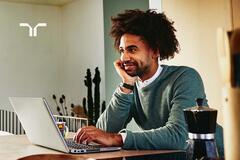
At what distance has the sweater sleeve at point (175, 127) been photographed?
4.80ft

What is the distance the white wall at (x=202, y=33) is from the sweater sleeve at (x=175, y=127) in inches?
14.1

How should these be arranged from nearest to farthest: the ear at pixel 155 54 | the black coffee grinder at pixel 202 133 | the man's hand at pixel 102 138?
the black coffee grinder at pixel 202 133 → the man's hand at pixel 102 138 → the ear at pixel 155 54

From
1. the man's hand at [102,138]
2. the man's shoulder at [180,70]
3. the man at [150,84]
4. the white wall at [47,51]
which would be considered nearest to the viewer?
the man's hand at [102,138]

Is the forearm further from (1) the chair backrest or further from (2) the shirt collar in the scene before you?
(1) the chair backrest

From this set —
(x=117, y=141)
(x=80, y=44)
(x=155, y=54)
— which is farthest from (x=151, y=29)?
(x=80, y=44)

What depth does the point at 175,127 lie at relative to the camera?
1.55 meters

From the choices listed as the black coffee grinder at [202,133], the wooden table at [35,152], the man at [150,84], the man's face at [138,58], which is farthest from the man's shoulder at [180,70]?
the black coffee grinder at [202,133]

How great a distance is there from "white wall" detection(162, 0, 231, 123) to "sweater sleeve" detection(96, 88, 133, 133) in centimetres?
52

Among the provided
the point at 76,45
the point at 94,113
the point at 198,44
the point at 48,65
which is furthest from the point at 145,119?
the point at 48,65

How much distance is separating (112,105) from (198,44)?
699 millimetres

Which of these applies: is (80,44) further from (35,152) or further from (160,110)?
(35,152)

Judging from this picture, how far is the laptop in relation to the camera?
134 centimetres

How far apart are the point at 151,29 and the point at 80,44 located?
3.55 metres

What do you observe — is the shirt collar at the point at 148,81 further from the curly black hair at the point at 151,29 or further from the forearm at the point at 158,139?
the forearm at the point at 158,139
